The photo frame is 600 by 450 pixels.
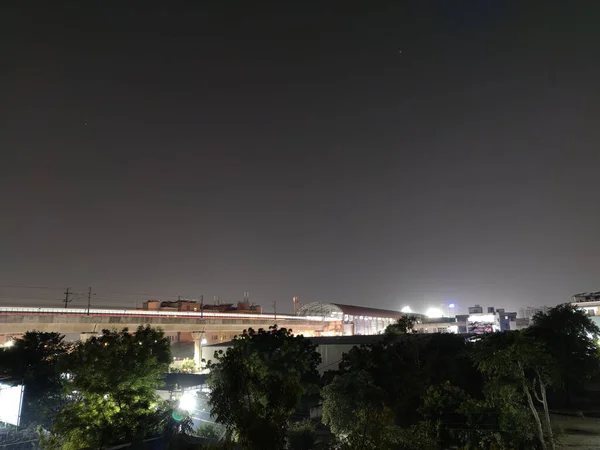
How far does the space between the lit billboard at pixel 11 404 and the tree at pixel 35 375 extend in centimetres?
111

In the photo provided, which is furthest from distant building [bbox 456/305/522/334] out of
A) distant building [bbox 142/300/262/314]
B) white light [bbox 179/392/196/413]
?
white light [bbox 179/392/196/413]

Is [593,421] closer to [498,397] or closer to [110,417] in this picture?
[498,397]

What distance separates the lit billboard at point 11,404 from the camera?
2445 cm

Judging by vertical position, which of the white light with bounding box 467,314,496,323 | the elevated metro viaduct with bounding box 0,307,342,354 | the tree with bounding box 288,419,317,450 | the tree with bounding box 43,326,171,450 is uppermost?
the white light with bounding box 467,314,496,323

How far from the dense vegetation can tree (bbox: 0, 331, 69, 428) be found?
63 mm

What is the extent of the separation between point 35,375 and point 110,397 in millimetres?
13514

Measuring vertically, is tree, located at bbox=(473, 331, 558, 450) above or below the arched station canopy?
below

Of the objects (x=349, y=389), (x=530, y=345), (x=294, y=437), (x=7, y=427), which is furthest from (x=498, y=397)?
(x=7, y=427)

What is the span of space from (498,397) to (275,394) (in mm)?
11599

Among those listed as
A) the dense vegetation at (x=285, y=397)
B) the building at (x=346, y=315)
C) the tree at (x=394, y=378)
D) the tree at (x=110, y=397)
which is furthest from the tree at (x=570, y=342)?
the building at (x=346, y=315)

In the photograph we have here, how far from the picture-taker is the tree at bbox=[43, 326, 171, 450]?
17812mm

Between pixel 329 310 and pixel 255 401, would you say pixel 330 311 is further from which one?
pixel 255 401

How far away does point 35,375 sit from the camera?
91.1ft

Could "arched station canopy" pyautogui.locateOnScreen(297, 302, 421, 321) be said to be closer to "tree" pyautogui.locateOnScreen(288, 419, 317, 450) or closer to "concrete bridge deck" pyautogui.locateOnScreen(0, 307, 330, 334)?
"concrete bridge deck" pyautogui.locateOnScreen(0, 307, 330, 334)
